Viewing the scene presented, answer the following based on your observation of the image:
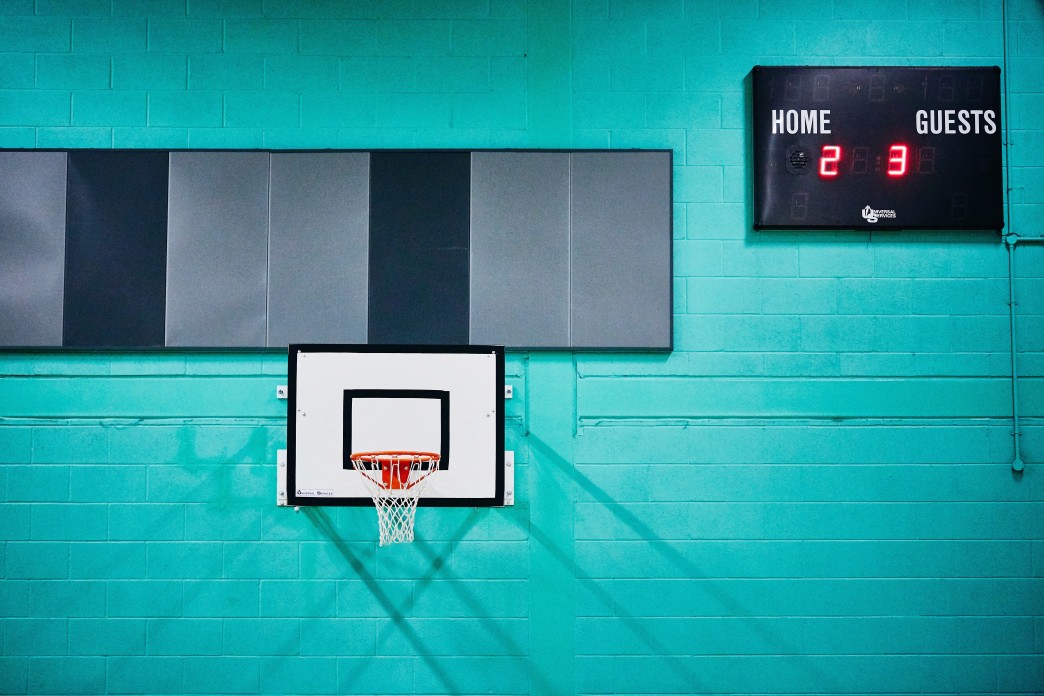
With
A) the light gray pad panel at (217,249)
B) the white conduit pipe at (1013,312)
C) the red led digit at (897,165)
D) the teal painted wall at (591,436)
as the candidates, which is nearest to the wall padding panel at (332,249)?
the light gray pad panel at (217,249)

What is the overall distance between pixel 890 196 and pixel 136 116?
3.78 metres

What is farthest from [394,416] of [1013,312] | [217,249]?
[1013,312]

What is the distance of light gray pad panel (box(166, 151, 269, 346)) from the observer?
2.94 meters

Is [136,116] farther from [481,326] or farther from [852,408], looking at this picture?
[852,408]

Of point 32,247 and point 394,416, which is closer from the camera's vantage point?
point 394,416

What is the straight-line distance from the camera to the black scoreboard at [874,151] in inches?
117

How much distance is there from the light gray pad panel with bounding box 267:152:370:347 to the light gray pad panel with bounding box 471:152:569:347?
56 centimetres

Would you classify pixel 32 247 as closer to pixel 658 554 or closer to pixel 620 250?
pixel 620 250

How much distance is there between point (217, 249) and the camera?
2.96 m

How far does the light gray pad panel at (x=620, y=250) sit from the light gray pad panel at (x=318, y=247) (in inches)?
41.5

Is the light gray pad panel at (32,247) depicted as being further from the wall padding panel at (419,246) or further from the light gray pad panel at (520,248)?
the light gray pad panel at (520,248)

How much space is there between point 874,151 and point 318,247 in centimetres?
279

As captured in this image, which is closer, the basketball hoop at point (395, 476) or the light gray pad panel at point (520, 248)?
the basketball hoop at point (395, 476)

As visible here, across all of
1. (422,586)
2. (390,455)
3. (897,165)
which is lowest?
(422,586)
